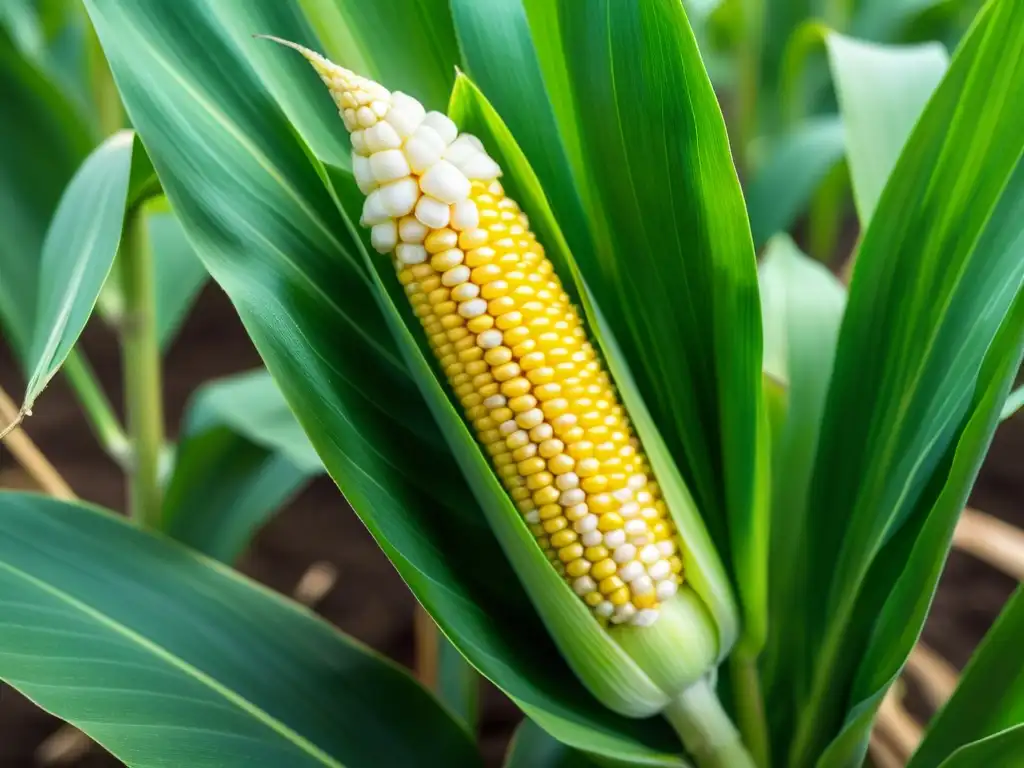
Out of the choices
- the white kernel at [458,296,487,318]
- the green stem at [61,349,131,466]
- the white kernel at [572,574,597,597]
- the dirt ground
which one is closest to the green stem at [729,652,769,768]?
the white kernel at [572,574,597,597]

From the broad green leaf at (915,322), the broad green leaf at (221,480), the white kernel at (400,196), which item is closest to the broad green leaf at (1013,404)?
the broad green leaf at (915,322)

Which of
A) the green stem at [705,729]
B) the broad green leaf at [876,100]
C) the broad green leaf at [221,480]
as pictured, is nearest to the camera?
the green stem at [705,729]

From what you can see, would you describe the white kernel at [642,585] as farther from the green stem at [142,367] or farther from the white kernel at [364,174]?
the green stem at [142,367]

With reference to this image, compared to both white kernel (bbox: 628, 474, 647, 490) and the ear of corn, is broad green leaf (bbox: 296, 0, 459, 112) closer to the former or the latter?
the ear of corn

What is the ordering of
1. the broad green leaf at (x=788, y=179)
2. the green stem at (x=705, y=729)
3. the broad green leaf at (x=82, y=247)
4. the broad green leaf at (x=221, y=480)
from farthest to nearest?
Answer: the broad green leaf at (x=788, y=179) < the broad green leaf at (x=221, y=480) < the green stem at (x=705, y=729) < the broad green leaf at (x=82, y=247)

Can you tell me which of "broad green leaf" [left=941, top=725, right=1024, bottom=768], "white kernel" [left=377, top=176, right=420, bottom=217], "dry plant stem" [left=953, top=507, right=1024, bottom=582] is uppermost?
"white kernel" [left=377, top=176, right=420, bottom=217]

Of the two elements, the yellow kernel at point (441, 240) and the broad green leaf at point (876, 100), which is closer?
the yellow kernel at point (441, 240)

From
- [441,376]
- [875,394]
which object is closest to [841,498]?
[875,394]

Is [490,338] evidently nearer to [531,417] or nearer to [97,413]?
[531,417]
